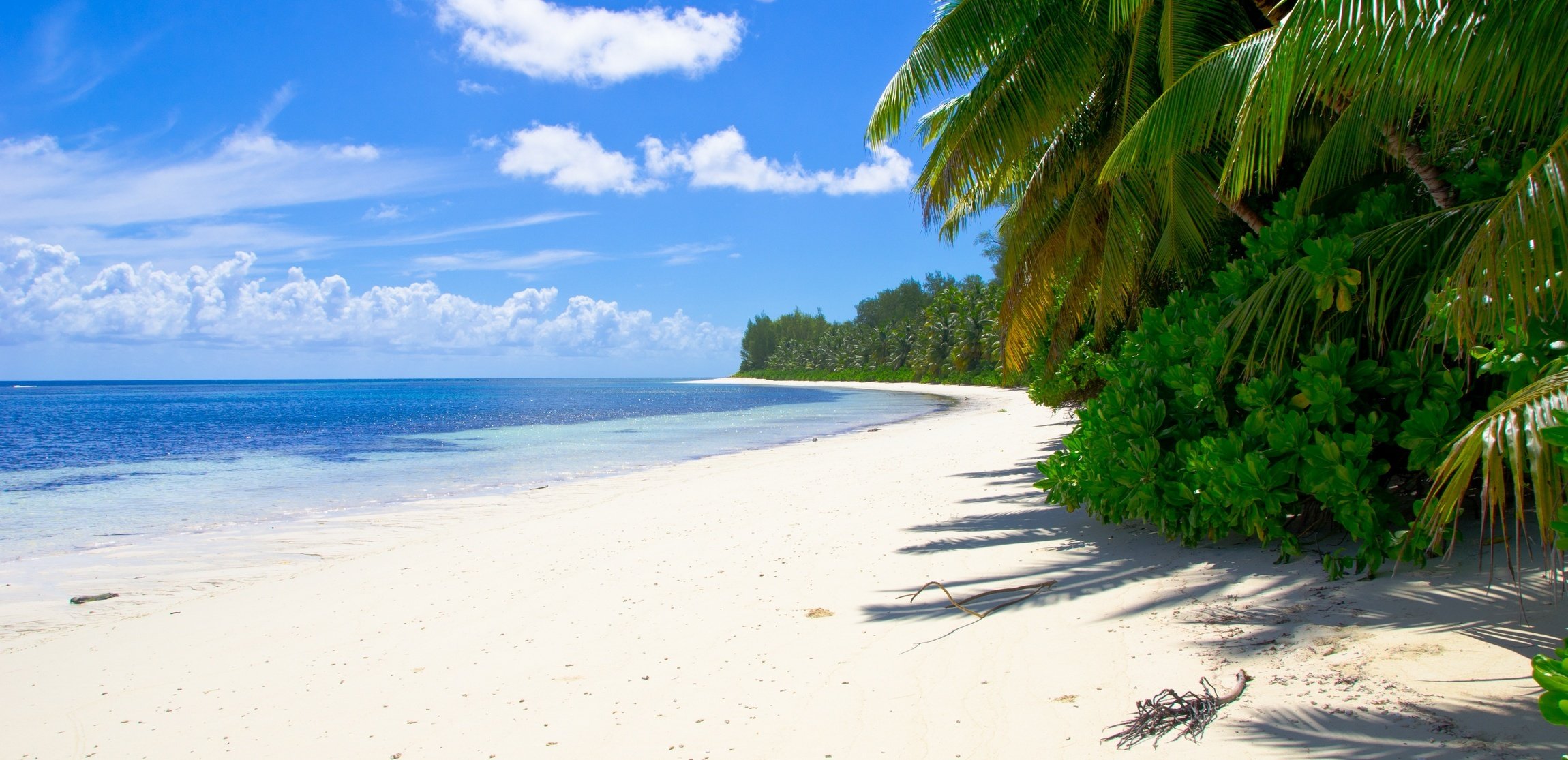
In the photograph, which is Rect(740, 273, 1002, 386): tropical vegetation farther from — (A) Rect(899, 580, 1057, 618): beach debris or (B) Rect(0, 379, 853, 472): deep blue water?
(A) Rect(899, 580, 1057, 618): beach debris

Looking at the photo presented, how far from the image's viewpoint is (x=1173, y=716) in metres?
2.85

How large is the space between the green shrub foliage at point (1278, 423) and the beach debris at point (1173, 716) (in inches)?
57.3

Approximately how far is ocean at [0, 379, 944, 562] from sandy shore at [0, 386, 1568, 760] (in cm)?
540

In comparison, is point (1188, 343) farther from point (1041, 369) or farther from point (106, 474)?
point (106, 474)

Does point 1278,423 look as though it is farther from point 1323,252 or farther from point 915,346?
point 915,346

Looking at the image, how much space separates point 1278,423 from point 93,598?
8.33 metres

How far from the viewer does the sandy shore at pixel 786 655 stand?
2910 millimetres

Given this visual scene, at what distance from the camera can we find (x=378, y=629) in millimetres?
4957

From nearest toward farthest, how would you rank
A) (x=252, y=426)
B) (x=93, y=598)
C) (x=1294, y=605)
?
1. (x=1294, y=605)
2. (x=93, y=598)
3. (x=252, y=426)

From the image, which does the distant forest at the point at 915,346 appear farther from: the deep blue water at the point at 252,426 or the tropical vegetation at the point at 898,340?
the deep blue water at the point at 252,426

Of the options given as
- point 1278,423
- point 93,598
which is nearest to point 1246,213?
point 1278,423

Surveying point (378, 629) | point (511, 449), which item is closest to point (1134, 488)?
point (378, 629)

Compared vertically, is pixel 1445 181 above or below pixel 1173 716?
above

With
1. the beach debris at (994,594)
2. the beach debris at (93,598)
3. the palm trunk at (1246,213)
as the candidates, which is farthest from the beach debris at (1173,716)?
the beach debris at (93,598)
